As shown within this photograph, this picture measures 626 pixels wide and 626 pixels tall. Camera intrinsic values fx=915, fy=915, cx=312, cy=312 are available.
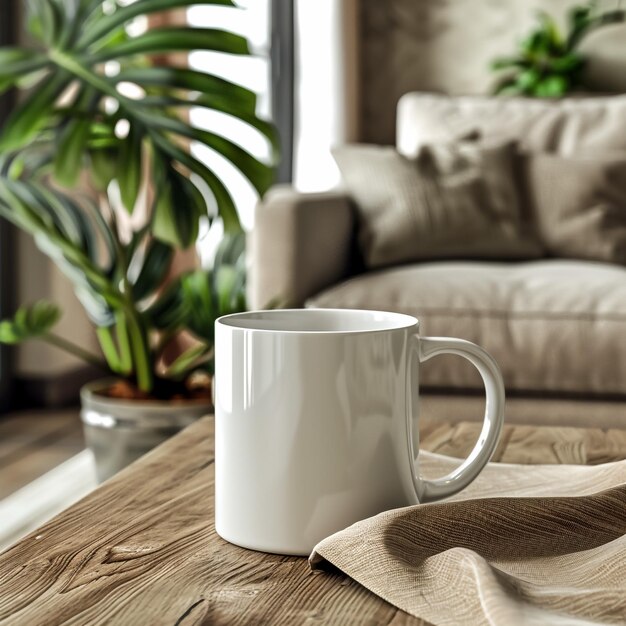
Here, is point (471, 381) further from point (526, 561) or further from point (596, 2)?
point (596, 2)

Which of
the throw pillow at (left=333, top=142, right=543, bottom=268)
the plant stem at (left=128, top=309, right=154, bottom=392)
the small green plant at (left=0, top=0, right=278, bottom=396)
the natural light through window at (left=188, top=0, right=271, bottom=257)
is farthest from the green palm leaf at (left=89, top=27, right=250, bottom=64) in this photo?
the natural light through window at (left=188, top=0, right=271, bottom=257)

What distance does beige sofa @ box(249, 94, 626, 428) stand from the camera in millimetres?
1643

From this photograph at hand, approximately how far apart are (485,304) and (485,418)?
45.8 inches

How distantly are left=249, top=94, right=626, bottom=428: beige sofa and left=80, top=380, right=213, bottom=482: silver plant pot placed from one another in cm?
29

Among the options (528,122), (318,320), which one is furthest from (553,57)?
(318,320)

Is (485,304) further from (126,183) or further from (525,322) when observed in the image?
(126,183)

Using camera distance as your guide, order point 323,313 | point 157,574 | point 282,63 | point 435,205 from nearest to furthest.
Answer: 1. point 157,574
2. point 323,313
3. point 435,205
4. point 282,63

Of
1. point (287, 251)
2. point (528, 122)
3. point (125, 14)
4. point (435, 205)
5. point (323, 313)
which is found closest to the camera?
point (323, 313)

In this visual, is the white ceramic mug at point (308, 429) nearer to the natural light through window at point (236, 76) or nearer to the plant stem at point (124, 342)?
the plant stem at point (124, 342)

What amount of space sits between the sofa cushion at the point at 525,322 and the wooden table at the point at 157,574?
3.59 ft

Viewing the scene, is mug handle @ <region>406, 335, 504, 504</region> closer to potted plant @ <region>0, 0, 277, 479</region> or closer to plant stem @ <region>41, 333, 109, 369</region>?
potted plant @ <region>0, 0, 277, 479</region>

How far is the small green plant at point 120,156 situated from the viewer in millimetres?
1606

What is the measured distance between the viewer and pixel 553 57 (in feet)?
12.5

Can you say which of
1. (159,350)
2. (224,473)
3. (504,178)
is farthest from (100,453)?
(224,473)
